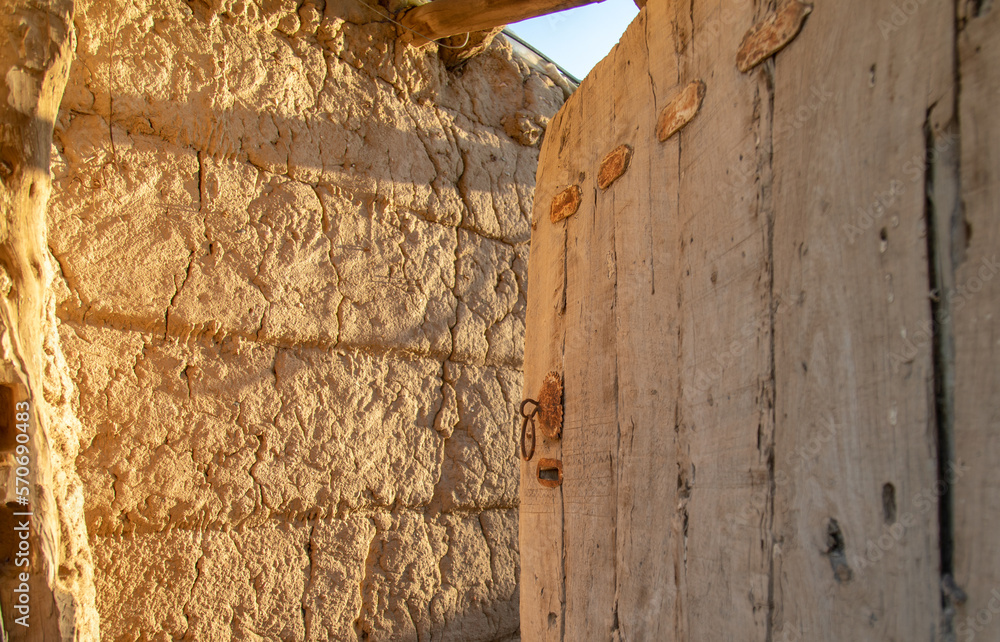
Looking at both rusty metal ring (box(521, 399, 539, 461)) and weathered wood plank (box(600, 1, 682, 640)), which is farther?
rusty metal ring (box(521, 399, 539, 461))

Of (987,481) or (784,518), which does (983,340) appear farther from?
(784,518)

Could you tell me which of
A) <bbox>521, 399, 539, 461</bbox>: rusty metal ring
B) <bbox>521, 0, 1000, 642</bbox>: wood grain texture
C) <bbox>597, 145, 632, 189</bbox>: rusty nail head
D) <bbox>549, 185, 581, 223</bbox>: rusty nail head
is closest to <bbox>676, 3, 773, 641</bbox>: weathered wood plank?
<bbox>521, 0, 1000, 642</bbox>: wood grain texture

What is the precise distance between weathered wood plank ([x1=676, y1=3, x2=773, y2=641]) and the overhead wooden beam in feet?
5.09

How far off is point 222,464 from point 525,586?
1.15m

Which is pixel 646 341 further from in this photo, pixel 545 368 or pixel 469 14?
pixel 469 14

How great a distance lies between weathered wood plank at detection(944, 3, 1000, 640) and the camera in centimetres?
60

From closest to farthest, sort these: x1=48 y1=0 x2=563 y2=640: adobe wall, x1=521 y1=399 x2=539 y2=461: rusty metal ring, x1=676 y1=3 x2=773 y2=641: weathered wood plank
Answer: x1=676 y1=3 x2=773 y2=641: weathered wood plank < x1=521 y1=399 x2=539 y2=461: rusty metal ring < x1=48 y1=0 x2=563 y2=640: adobe wall

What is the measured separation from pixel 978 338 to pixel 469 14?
7.84 ft

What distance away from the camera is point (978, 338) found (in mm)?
628

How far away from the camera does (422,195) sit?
8.94 feet

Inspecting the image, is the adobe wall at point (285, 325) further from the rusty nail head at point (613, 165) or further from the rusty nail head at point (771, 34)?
the rusty nail head at point (771, 34)

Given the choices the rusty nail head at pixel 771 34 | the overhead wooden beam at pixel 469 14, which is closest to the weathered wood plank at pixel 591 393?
the rusty nail head at pixel 771 34

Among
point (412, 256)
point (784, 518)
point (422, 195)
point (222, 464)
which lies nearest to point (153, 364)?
point (222, 464)

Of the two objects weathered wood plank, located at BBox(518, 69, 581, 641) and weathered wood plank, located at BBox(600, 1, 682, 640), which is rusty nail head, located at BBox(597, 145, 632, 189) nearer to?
weathered wood plank, located at BBox(600, 1, 682, 640)
